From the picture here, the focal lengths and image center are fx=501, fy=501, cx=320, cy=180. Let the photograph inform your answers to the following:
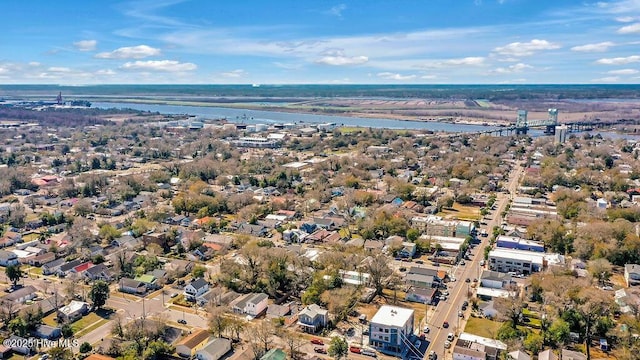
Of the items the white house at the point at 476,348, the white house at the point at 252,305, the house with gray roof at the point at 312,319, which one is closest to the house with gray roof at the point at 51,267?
the white house at the point at 252,305

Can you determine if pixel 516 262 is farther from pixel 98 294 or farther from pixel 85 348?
pixel 85 348

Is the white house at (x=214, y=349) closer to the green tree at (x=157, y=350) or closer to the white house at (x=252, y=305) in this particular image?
the green tree at (x=157, y=350)

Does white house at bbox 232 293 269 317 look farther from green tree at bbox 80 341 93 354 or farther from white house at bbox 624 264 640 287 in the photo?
white house at bbox 624 264 640 287

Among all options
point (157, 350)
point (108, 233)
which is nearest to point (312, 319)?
point (157, 350)

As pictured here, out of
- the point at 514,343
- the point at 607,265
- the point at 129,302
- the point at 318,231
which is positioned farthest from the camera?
the point at 318,231

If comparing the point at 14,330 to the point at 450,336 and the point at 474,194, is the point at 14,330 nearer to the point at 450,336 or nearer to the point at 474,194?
the point at 450,336

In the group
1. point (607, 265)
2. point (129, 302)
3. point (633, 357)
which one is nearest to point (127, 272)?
point (129, 302)

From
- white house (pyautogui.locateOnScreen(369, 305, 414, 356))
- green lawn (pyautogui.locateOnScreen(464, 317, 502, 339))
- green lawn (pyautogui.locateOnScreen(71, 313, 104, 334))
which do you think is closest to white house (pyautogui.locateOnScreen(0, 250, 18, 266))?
green lawn (pyautogui.locateOnScreen(71, 313, 104, 334))
